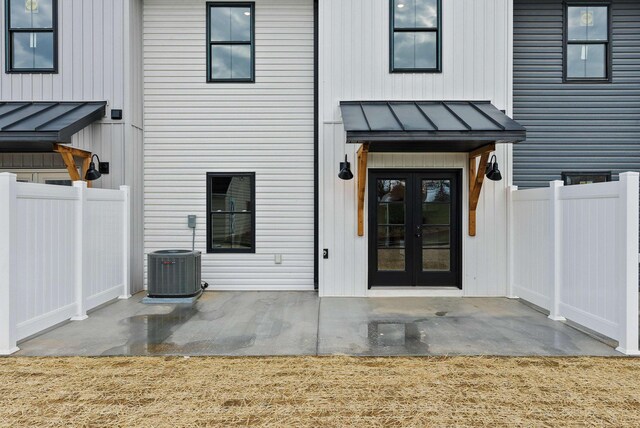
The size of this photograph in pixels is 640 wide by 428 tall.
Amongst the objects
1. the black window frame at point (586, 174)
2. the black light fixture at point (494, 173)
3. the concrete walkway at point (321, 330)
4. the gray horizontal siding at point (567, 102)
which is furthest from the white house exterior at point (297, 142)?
the black window frame at point (586, 174)

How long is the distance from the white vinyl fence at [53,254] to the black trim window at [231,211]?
5.27ft

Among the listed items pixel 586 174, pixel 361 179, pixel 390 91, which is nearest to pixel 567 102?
pixel 586 174

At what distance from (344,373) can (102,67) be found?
6.71 meters

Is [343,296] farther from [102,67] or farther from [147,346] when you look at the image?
[102,67]

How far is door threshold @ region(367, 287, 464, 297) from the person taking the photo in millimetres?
6551

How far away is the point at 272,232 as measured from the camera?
7.29m

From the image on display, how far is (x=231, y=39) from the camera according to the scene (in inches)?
287

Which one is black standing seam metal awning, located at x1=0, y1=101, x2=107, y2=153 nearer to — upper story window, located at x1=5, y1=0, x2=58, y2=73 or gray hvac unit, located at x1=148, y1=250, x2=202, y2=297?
upper story window, located at x1=5, y1=0, x2=58, y2=73

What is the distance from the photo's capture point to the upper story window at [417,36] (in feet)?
21.9

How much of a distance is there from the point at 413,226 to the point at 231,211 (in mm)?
3459

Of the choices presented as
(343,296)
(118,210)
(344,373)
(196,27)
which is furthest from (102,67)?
(344,373)

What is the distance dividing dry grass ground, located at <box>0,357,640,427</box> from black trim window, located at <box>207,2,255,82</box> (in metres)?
5.51

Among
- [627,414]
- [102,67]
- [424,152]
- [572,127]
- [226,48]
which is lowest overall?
[627,414]

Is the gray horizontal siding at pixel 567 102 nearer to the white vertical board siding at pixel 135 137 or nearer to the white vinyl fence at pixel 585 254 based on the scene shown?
the white vinyl fence at pixel 585 254
